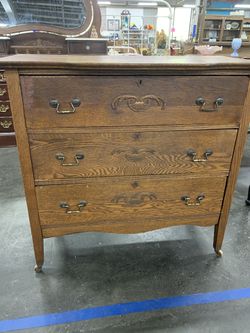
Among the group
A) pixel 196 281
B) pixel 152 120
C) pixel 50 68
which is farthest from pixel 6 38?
pixel 196 281

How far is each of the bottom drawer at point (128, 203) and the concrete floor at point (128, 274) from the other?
0.86ft

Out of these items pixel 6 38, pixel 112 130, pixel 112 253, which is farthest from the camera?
pixel 6 38

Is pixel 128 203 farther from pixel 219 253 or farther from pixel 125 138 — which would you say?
pixel 219 253

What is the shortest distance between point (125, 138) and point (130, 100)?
0.15 meters

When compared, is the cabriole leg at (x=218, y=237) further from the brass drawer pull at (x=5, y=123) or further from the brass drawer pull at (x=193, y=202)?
the brass drawer pull at (x=5, y=123)

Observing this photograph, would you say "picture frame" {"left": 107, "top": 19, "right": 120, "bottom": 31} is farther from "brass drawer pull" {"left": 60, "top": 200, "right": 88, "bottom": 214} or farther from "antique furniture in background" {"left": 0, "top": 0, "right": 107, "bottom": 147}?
"brass drawer pull" {"left": 60, "top": 200, "right": 88, "bottom": 214}

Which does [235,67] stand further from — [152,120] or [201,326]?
[201,326]

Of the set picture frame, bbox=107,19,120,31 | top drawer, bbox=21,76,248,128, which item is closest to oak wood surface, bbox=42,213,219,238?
top drawer, bbox=21,76,248,128

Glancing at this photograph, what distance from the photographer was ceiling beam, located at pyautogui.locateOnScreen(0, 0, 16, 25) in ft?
8.20

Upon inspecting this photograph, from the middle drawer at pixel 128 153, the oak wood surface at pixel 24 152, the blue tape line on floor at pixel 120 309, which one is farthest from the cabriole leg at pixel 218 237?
the oak wood surface at pixel 24 152

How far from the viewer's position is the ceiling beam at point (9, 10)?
8.20ft

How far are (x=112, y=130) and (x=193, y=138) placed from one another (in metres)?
0.35

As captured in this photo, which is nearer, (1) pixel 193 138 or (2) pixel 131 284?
(1) pixel 193 138

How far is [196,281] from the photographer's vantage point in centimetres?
124
